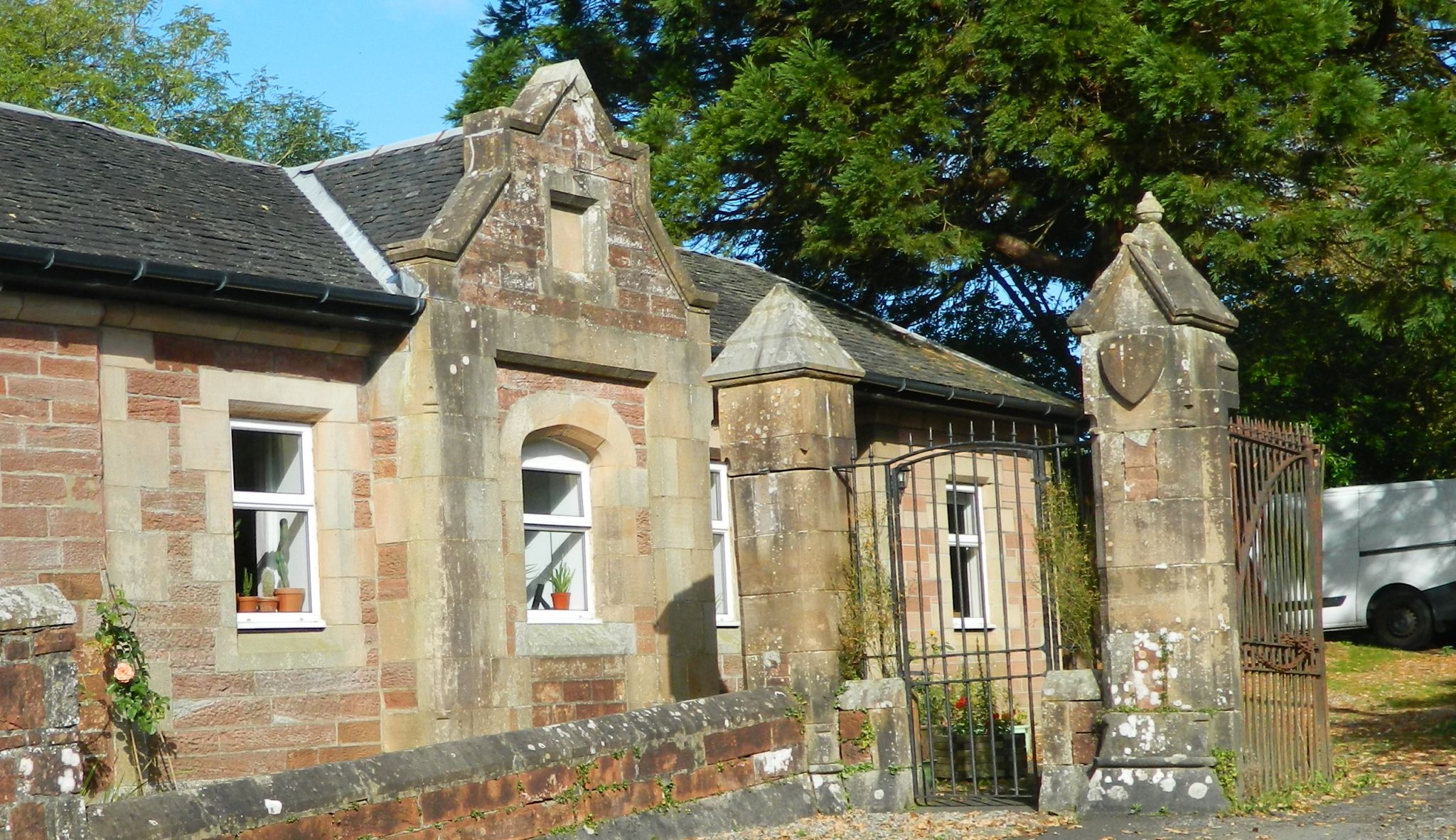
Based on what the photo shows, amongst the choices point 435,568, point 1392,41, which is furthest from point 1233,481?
point 1392,41

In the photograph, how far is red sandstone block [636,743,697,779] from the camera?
8703 mm

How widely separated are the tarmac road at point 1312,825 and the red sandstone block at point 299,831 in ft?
12.0

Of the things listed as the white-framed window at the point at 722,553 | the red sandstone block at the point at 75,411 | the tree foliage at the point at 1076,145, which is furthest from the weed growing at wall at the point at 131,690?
the tree foliage at the point at 1076,145

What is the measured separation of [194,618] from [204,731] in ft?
2.30

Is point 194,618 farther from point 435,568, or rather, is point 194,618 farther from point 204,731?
point 435,568

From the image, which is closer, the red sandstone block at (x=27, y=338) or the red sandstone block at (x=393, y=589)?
the red sandstone block at (x=27, y=338)

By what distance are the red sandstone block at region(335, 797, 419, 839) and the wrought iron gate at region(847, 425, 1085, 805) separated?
3.21 m

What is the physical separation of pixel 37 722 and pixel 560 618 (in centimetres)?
702

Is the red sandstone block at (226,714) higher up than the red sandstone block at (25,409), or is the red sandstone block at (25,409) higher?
the red sandstone block at (25,409)

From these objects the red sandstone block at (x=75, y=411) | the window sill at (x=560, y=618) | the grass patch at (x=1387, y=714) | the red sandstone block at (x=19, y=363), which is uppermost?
the red sandstone block at (x=19, y=363)

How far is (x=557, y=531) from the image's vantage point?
13.3 m

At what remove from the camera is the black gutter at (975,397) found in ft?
49.6

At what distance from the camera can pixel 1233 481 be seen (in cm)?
959

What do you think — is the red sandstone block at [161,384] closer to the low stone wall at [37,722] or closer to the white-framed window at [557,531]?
the white-framed window at [557,531]
